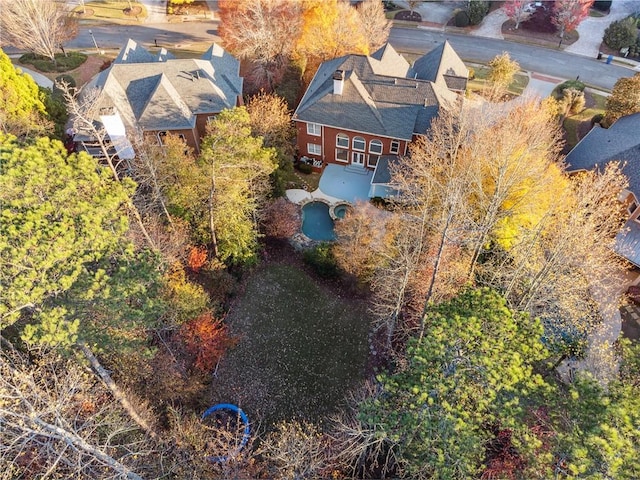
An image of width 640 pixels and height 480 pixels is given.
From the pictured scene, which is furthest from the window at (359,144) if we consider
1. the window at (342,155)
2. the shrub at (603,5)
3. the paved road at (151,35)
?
the shrub at (603,5)

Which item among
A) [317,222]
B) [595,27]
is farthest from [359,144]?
[595,27]

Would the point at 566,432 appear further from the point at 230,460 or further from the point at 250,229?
the point at 250,229

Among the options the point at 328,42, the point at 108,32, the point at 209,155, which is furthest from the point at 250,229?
the point at 108,32

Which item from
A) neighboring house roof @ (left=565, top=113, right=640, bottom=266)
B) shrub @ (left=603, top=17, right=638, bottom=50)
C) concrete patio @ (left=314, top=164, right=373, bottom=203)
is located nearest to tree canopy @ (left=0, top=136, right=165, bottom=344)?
concrete patio @ (left=314, top=164, right=373, bottom=203)

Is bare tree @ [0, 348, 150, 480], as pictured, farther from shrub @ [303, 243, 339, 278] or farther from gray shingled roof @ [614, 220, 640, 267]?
gray shingled roof @ [614, 220, 640, 267]

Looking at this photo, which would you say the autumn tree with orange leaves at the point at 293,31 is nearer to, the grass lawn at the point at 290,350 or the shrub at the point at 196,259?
the shrub at the point at 196,259

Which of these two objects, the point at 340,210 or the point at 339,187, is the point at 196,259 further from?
the point at 339,187
